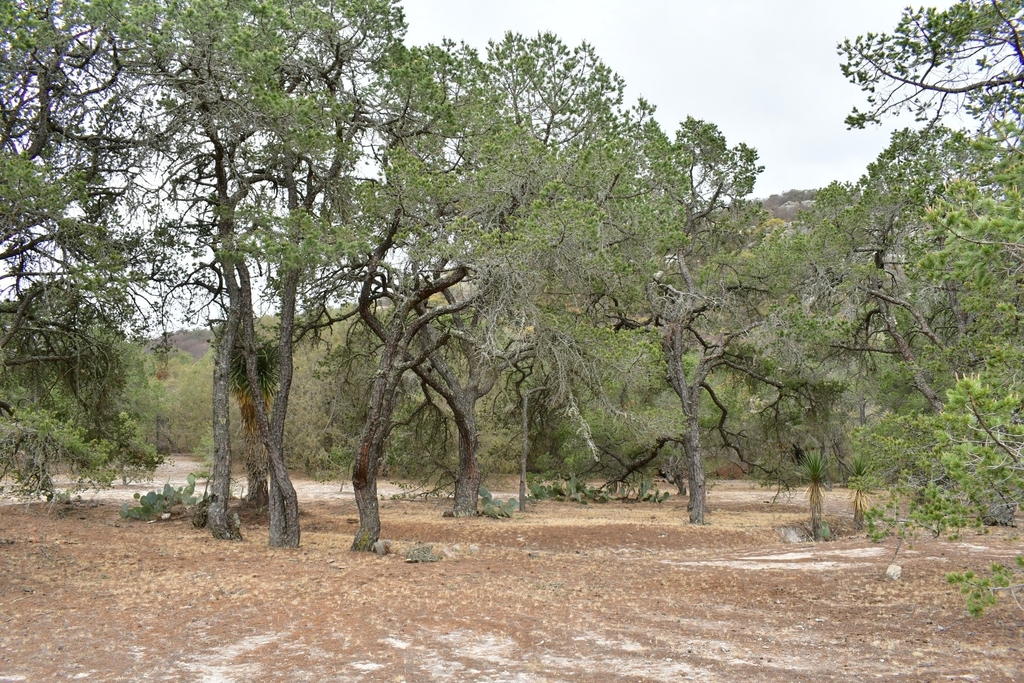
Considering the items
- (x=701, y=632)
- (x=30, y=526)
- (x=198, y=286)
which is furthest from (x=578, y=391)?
(x=30, y=526)

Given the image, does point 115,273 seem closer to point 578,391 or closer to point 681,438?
point 578,391

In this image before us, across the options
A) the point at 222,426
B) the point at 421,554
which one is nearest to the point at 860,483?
the point at 421,554

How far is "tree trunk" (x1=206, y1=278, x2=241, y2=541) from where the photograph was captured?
12.5 m

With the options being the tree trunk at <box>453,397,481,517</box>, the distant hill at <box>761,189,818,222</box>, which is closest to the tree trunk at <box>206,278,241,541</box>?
the tree trunk at <box>453,397,481,517</box>

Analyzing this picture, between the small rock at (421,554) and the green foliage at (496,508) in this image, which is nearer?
the small rock at (421,554)

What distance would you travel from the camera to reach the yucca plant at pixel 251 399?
1470cm

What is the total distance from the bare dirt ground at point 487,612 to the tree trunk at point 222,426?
1.90 feet

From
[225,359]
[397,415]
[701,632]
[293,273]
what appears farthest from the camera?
[397,415]

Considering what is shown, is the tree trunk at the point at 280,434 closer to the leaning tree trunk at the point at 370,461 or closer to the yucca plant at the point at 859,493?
the leaning tree trunk at the point at 370,461

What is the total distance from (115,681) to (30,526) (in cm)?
937

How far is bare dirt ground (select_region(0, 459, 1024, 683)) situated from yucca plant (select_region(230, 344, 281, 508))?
2.44 m

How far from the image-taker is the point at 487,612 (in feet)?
25.6

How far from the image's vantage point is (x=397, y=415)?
21.5m

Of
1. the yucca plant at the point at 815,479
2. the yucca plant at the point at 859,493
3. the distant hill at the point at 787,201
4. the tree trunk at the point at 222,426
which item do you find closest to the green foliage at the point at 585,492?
the yucca plant at the point at 859,493
